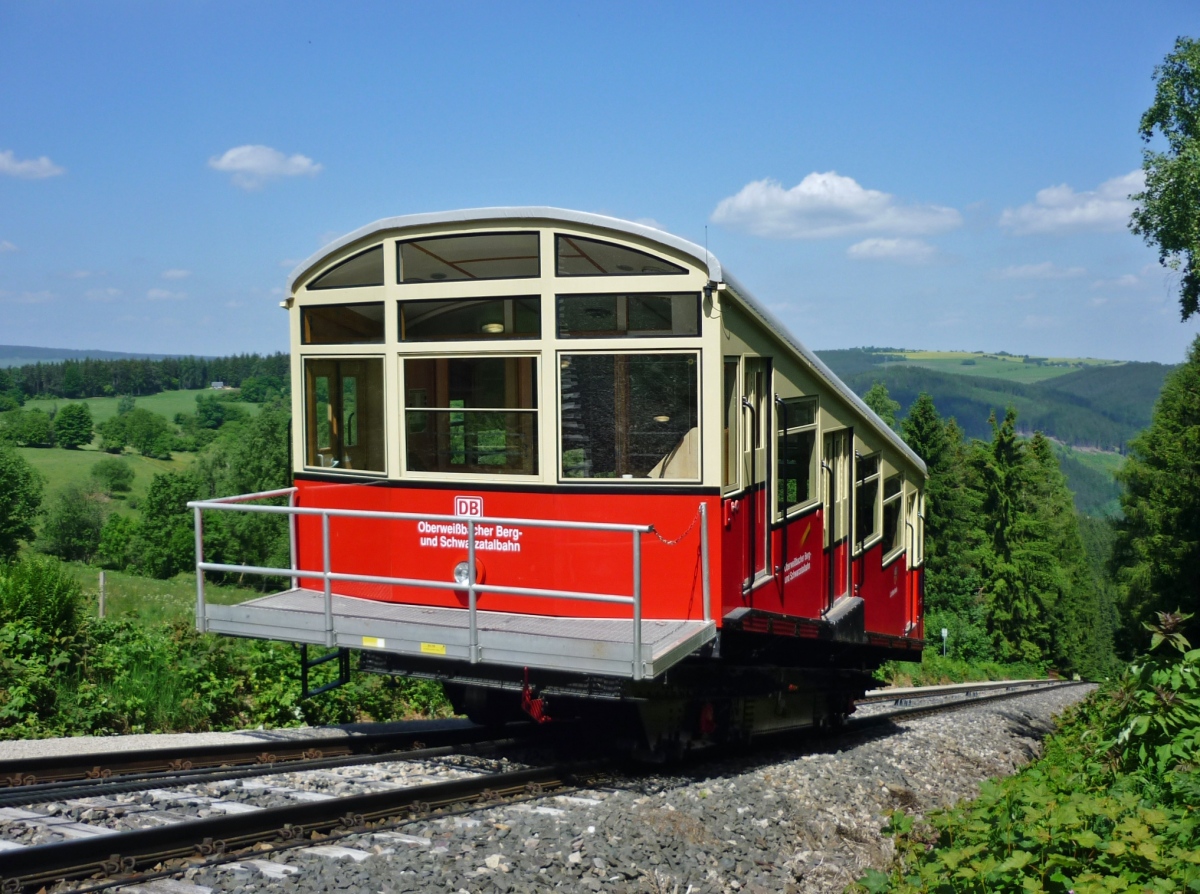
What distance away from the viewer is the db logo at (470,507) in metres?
7.36

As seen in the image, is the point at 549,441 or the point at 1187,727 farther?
the point at 549,441

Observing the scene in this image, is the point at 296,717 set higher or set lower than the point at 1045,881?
lower

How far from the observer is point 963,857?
183 inches

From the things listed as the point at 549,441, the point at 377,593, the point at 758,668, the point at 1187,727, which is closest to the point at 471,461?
the point at 549,441

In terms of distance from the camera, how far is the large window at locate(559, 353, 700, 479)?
272 inches

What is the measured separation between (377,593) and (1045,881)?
4.98 metres

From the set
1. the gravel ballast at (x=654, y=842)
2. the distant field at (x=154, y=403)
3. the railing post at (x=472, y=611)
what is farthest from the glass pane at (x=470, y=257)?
the distant field at (x=154, y=403)

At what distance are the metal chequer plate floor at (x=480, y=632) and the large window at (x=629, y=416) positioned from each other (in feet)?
3.39

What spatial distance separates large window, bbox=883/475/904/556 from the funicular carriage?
3263mm

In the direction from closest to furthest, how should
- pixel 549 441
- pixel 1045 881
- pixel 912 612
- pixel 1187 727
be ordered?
pixel 1045 881
pixel 1187 727
pixel 549 441
pixel 912 612

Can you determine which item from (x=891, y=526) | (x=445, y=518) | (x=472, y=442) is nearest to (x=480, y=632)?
(x=445, y=518)

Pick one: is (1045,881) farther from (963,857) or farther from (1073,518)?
(1073,518)

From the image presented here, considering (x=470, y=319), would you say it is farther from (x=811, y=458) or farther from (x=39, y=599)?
(x=39, y=599)

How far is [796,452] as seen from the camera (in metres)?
8.40
